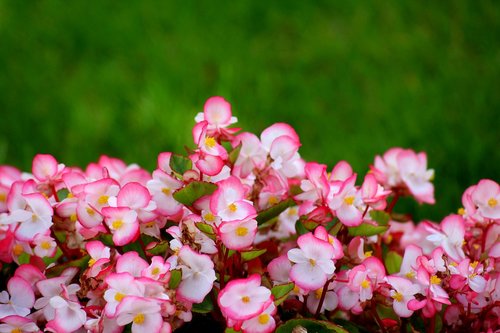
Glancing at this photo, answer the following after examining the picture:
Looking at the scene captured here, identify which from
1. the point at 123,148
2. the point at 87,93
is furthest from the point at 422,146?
the point at 87,93

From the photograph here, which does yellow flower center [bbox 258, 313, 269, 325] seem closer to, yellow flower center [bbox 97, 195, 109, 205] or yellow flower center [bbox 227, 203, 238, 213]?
yellow flower center [bbox 227, 203, 238, 213]

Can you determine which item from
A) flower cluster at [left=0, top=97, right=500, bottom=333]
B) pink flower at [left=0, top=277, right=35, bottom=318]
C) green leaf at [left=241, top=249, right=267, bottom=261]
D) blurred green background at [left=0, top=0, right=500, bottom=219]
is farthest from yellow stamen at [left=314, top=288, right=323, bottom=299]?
blurred green background at [left=0, top=0, right=500, bottom=219]

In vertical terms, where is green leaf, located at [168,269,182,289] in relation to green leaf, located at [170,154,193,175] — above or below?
below

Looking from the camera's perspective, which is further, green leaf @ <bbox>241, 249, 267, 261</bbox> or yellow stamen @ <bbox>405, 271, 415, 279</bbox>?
yellow stamen @ <bbox>405, 271, 415, 279</bbox>

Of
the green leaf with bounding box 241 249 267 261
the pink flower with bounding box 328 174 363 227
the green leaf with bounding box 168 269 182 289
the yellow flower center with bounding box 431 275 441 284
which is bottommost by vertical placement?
the green leaf with bounding box 168 269 182 289

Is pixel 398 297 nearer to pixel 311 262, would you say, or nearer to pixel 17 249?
pixel 311 262

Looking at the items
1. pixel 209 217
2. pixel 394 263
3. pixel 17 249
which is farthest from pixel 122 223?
pixel 394 263

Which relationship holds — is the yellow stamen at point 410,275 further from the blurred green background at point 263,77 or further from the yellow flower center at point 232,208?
the blurred green background at point 263,77
